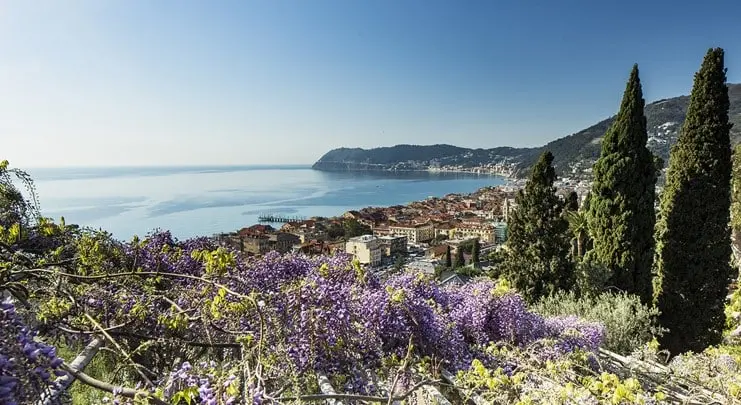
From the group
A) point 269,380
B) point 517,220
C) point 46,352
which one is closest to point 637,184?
point 517,220

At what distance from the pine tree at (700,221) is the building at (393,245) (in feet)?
117

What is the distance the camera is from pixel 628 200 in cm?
805

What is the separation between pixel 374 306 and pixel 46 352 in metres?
1.78

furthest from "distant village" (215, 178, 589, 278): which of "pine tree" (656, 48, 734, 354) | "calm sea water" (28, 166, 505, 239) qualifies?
"pine tree" (656, 48, 734, 354)

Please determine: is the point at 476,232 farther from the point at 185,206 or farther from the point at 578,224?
the point at 578,224

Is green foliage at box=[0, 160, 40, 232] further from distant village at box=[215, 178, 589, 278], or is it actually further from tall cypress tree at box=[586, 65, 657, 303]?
distant village at box=[215, 178, 589, 278]

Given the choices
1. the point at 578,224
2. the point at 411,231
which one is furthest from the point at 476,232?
the point at 578,224

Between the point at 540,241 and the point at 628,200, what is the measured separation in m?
1.78

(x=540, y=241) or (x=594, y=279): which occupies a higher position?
(x=540, y=241)

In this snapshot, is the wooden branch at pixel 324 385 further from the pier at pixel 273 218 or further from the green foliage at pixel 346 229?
the pier at pixel 273 218

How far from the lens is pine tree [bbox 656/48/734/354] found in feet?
24.4

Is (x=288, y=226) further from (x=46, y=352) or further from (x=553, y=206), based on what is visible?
(x=46, y=352)

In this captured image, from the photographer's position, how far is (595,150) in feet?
390

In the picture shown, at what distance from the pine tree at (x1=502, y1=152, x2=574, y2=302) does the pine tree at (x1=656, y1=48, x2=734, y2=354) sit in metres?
1.83
